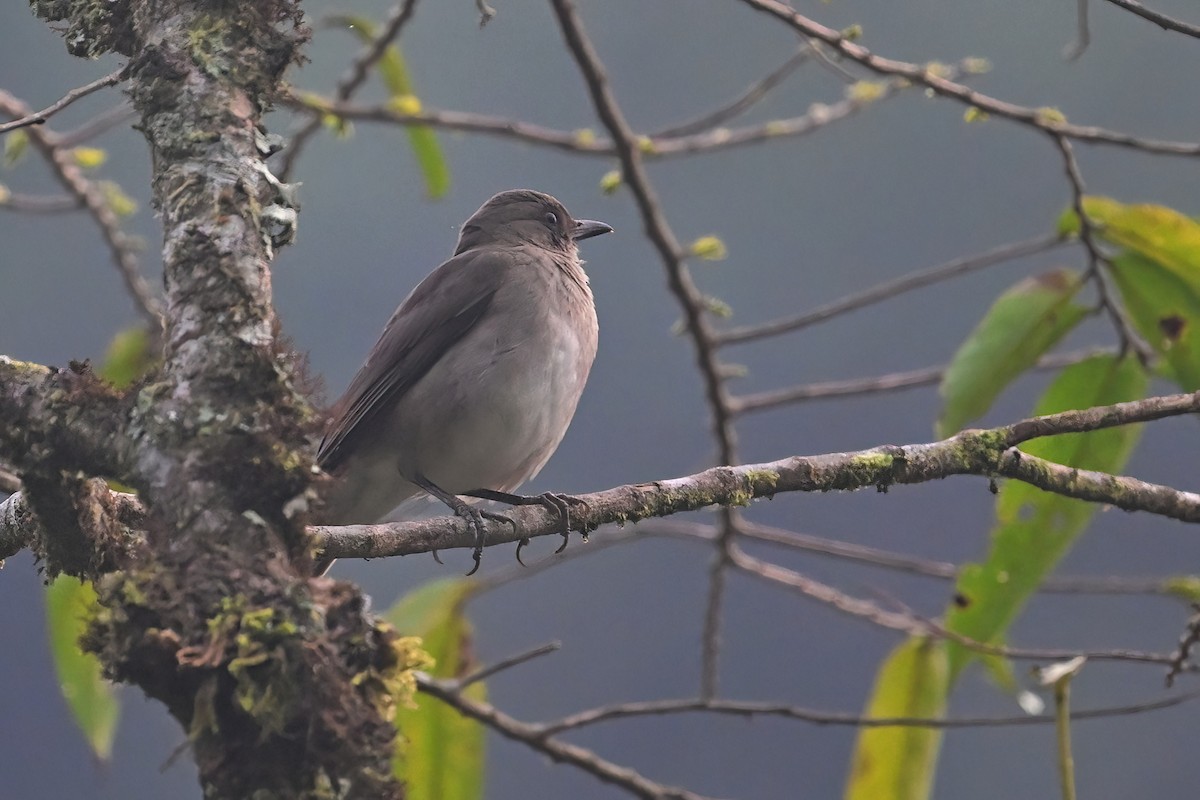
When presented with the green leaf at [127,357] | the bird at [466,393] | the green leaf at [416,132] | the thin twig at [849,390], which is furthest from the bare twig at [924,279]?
the green leaf at [127,357]

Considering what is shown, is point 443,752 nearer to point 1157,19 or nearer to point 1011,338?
point 1011,338

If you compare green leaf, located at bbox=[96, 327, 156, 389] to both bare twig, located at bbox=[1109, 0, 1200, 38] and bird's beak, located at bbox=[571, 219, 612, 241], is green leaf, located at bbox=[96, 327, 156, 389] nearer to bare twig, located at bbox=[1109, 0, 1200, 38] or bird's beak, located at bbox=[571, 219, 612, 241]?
bird's beak, located at bbox=[571, 219, 612, 241]

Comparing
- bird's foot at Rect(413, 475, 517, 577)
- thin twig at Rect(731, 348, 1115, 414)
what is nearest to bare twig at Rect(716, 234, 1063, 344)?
thin twig at Rect(731, 348, 1115, 414)

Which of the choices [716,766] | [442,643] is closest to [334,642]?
[442,643]

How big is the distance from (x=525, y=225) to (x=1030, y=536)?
2327 millimetres

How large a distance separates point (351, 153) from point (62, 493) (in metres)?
14.6

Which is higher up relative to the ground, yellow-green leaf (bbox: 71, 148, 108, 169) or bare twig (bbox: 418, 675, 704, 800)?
yellow-green leaf (bbox: 71, 148, 108, 169)

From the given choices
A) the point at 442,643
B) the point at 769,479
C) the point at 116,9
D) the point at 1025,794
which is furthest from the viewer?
the point at 1025,794

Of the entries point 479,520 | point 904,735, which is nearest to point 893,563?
point 904,735

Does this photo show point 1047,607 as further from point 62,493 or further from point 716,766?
point 62,493

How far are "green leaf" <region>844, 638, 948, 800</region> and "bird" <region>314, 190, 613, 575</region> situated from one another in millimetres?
1156

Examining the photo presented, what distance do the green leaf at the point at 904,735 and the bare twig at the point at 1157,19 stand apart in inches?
68.9

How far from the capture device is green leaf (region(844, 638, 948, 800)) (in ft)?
11.9

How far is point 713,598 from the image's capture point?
14.0ft
